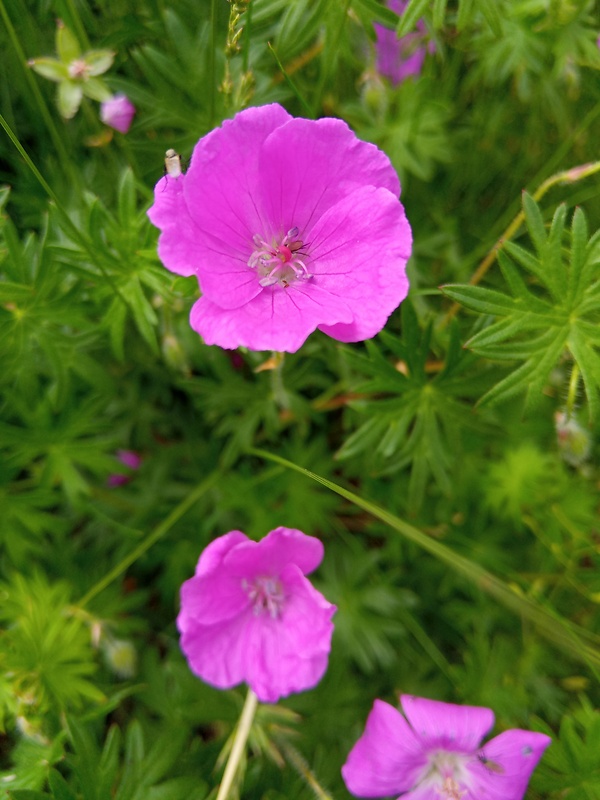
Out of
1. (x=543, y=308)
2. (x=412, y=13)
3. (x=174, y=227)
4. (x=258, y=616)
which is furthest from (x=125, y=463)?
(x=412, y=13)

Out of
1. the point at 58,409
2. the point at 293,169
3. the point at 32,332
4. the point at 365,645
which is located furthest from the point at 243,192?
the point at 365,645

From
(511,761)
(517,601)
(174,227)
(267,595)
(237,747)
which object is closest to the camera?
(174,227)

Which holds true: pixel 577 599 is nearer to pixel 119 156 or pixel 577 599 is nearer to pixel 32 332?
pixel 32 332

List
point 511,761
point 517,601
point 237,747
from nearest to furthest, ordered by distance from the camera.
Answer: point 511,761, point 237,747, point 517,601

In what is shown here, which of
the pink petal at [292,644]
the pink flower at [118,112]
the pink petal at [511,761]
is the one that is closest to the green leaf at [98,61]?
the pink flower at [118,112]

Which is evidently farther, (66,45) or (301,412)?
(301,412)

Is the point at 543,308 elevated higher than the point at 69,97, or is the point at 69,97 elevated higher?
the point at 69,97

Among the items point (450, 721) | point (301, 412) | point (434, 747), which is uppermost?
point (301, 412)

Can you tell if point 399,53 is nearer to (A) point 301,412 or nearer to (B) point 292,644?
(A) point 301,412

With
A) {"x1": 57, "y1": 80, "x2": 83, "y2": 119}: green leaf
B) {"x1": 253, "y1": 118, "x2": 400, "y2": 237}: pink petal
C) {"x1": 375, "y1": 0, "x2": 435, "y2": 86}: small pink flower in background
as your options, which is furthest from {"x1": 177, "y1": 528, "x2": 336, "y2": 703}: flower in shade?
{"x1": 375, "y1": 0, "x2": 435, "y2": 86}: small pink flower in background
